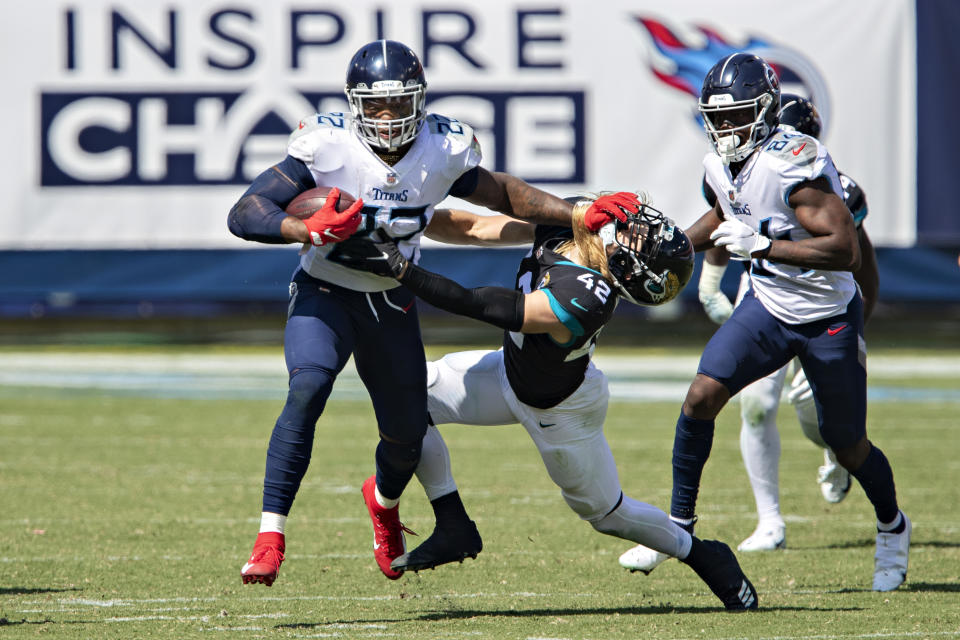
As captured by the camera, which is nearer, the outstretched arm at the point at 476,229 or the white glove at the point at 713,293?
the outstretched arm at the point at 476,229

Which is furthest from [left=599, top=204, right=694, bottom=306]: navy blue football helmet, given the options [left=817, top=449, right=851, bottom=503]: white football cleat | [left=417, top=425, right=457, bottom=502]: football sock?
[left=817, top=449, right=851, bottom=503]: white football cleat

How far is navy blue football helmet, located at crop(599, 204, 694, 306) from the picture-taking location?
3717 millimetres

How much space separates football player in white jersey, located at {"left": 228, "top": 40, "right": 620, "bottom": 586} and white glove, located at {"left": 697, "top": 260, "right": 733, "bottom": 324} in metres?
1.39

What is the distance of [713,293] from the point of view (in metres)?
5.27

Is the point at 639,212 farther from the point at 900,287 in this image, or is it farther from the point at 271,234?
the point at 900,287

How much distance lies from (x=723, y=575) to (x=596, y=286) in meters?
0.94

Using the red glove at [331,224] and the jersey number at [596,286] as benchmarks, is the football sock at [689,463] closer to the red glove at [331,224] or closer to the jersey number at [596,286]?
the jersey number at [596,286]

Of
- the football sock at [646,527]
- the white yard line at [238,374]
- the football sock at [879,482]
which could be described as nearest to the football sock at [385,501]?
the football sock at [646,527]

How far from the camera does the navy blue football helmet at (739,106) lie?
4.27 m

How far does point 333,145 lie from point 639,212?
3.01 ft

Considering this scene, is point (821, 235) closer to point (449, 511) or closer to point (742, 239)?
point (742, 239)

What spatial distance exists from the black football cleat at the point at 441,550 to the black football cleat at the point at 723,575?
2.17ft

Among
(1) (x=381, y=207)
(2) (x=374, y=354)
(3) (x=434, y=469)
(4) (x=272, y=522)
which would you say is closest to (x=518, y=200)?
(1) (x=381, y=207)

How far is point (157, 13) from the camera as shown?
12.9 metres
